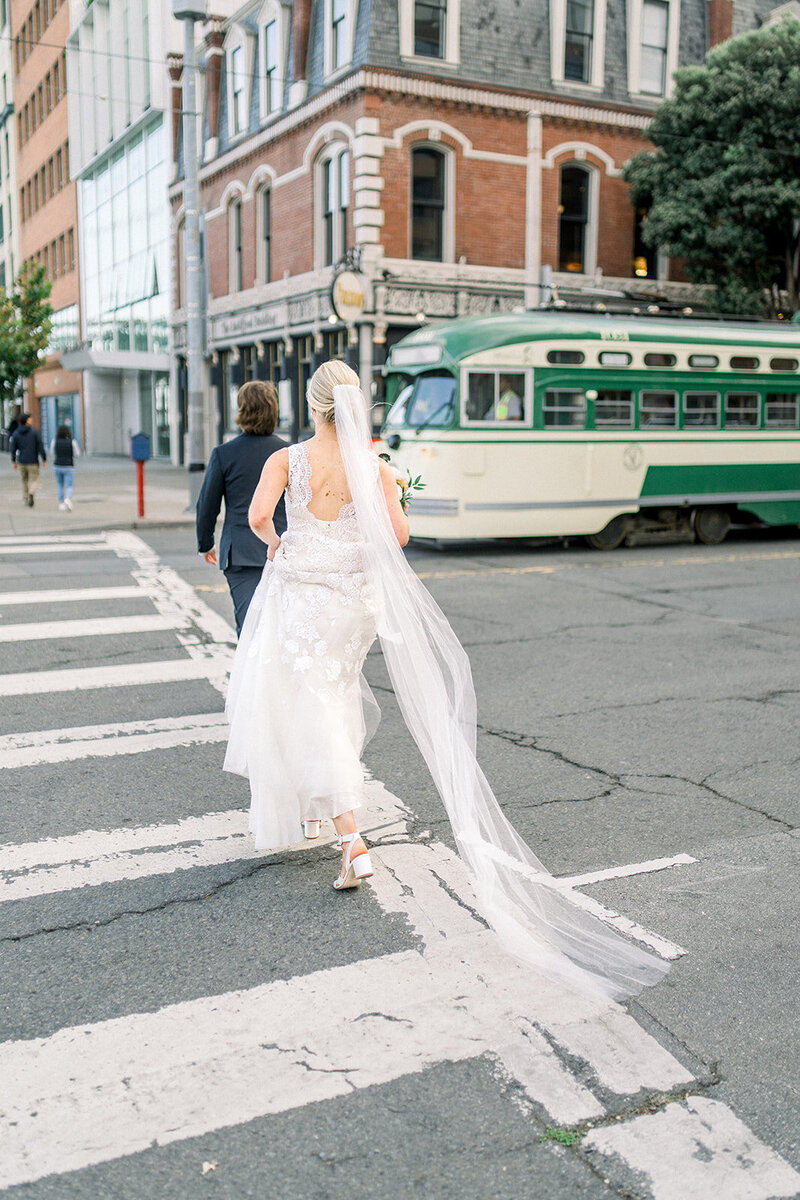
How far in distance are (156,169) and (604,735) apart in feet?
114

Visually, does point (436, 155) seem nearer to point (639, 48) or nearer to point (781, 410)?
point (639, 48)

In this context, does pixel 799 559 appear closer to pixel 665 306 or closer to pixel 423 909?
pixel 665 306

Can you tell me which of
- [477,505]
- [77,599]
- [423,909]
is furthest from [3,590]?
[423,909]

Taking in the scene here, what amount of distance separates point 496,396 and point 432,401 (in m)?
0.88

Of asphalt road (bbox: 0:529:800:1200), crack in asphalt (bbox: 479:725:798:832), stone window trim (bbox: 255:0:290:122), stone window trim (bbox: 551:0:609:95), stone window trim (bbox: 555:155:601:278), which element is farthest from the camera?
stone window trim (bbox: 255:0:290:122)

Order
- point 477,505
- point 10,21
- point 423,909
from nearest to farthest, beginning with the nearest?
point 423,909 → point 477,505 → point 10,21

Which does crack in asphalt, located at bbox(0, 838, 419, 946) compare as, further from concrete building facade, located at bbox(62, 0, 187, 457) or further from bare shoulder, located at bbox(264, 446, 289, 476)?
concrete building facade, located at bbox(62, 0, 187, 457)

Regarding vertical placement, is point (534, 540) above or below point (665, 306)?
below

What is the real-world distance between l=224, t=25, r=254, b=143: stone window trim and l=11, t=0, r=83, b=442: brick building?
58.3ft

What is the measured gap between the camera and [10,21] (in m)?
55.9

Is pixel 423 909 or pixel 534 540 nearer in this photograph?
pixel 423 909

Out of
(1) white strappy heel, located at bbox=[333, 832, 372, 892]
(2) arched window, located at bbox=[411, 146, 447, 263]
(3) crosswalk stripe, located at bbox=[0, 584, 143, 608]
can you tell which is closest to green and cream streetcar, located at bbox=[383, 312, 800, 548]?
(3) crosswalk stripe, located at bbox=[0, 584, 143, 608]

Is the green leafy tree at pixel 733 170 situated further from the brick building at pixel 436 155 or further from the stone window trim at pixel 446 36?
the stone window trim at pixel 446 36

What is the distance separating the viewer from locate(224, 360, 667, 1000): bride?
14.2 ft
